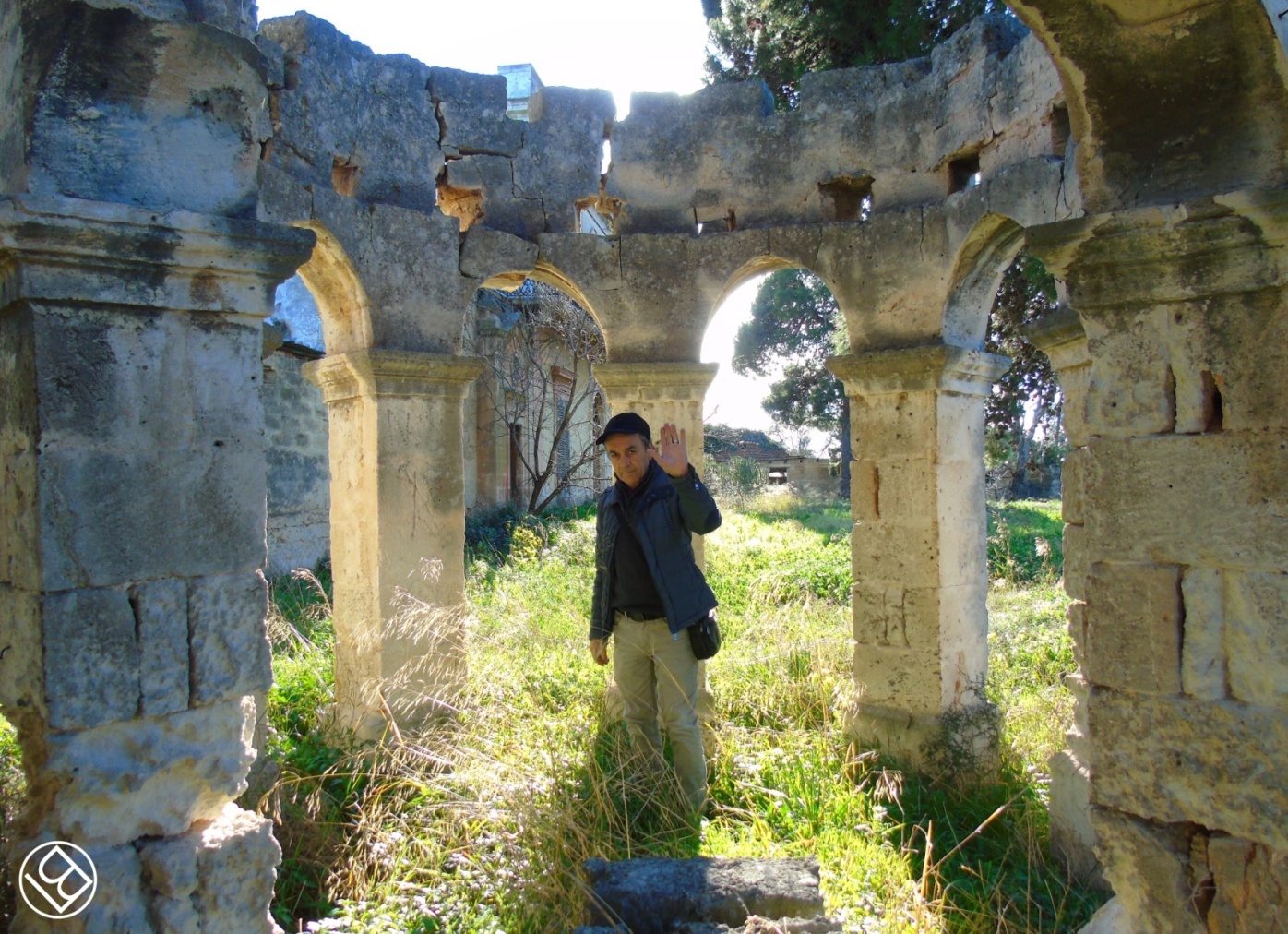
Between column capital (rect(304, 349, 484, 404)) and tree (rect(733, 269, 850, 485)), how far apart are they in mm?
17171

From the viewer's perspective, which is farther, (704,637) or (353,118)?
(353,118)

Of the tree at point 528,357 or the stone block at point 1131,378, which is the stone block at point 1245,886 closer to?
the stone block at point 1131,378

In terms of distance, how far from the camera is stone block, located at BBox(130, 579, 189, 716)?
2479 mm

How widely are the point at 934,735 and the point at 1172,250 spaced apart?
3.62 metres

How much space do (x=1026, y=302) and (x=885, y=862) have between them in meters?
8.08

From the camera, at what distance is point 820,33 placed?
1171 cm

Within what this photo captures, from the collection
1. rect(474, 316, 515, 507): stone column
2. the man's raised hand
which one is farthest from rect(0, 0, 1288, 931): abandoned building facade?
rect(474, 316, 515, 507): stone column

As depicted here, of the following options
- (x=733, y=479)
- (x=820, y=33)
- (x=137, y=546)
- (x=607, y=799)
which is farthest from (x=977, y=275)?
(x=733, y=479)

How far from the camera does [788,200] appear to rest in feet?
20.3

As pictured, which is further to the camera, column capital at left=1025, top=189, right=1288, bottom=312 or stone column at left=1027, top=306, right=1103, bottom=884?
stone column at left=1027, top=306, right=1103, bottom=884

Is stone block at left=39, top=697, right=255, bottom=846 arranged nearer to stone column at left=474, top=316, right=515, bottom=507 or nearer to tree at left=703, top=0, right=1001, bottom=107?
tree at left=703, top=0, right=1001, bottom=107

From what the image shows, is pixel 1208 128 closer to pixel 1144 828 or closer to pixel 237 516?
pixel 1144 828

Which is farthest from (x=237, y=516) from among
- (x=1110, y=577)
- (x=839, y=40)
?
(x=839, y=40)

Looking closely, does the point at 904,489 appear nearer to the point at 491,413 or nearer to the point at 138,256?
the point at 138,256
